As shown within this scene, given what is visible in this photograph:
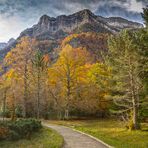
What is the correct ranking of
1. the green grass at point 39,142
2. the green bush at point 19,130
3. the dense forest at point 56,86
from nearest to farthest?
the green grass at point 39,142
the green bush at point 19,130
the dense forest at point 56,86

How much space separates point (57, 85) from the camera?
2136 inches

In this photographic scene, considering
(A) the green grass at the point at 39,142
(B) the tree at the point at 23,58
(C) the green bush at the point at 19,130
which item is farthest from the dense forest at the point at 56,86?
(A) the green grass at the point at 39,142

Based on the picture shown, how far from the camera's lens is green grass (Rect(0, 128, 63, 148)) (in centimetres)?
2376

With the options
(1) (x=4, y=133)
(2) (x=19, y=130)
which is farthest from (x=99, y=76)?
(1) (x=4, y=133)

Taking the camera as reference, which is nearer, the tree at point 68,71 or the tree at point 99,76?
the tree at point 68,71

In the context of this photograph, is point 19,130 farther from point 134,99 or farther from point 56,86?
point 56,86

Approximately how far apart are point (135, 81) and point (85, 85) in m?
18.7

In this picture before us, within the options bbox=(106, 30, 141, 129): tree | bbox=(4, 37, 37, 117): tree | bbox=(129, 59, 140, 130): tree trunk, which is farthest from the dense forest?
bbox=(129, 59, 140, 130): tree trunk

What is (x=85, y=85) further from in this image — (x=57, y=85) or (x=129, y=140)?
(x=129, y=140)

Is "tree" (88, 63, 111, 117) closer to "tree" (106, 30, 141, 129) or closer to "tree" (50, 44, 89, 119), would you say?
"tree" (50, 44, 89, 119)

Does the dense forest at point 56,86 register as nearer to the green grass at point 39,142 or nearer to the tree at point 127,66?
the tree at point 127,66

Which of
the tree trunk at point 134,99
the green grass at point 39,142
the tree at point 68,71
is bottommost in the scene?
the green grass at point 39,142

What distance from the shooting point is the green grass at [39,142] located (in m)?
23.8

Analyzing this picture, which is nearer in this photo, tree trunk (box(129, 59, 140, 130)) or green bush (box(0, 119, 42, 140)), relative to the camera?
green bush (box(0, 119, 42, 140))
